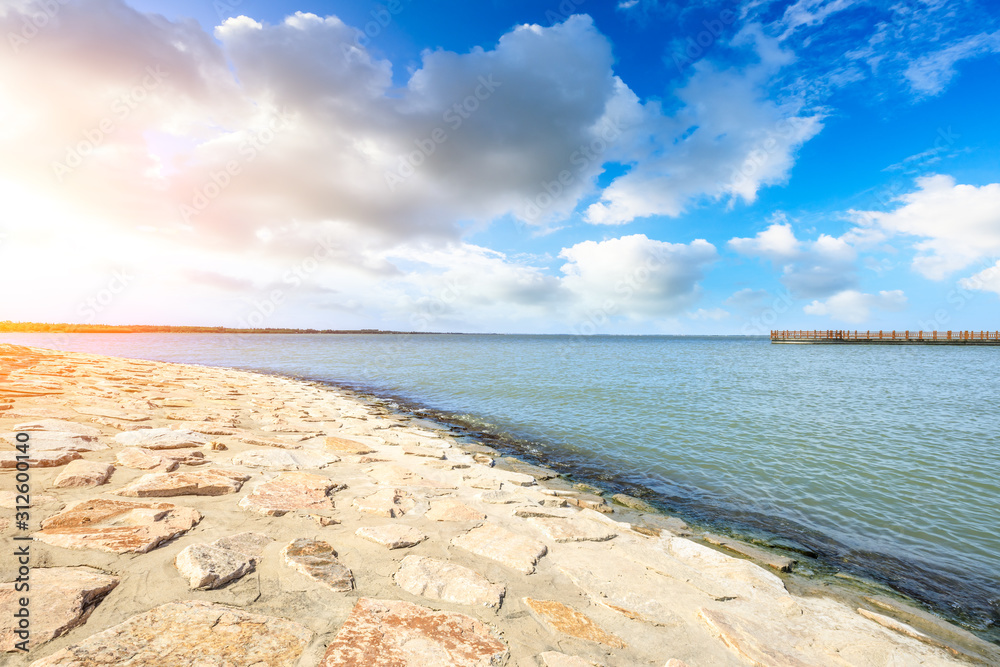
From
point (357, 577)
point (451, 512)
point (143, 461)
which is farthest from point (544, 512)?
point (143, 461)

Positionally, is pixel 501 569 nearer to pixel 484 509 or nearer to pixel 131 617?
pixel 484 509

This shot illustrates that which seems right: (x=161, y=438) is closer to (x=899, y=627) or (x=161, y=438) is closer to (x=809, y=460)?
(x=899, y=627)

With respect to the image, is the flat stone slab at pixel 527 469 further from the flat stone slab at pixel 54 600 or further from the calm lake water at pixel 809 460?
the flat stone slab at pixel 54 600

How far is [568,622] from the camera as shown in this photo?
297 cm

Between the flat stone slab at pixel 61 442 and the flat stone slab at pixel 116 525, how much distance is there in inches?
A: 76.2

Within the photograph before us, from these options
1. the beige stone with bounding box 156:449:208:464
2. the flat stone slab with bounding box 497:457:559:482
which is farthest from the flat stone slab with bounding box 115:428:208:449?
the flat stone slab with bounding box 497:457:559:482

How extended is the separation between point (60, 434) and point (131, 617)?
179 inches

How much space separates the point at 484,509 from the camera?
17.0ft

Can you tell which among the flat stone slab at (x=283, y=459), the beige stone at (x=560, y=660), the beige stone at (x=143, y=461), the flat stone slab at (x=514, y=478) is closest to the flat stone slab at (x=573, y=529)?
the flat stone slab at (x=514, y=478)

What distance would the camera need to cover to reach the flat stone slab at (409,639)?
90.2 inches

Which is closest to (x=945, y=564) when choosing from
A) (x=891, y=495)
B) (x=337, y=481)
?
(x=891, y=495)

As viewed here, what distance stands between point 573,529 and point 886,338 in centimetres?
14282

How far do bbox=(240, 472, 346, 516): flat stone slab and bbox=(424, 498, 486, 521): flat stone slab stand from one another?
3.74ft

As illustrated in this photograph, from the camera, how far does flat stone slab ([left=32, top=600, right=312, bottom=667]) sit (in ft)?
6.68
